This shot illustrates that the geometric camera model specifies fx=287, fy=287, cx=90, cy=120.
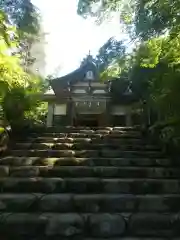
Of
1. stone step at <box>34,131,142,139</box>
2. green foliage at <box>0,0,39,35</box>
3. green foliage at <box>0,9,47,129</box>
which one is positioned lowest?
stone step at <box>34,131,142,139</box>

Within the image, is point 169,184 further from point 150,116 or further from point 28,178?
point 150,116

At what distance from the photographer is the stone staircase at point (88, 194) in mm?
2604

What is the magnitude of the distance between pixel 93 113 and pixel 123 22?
27.8ft

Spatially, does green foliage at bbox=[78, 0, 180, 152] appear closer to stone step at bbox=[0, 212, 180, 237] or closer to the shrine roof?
stone step at bbox=[0, 212, 180, 237]

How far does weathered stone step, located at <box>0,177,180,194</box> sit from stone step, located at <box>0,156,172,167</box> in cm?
65

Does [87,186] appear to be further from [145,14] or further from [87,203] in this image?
[145,14]

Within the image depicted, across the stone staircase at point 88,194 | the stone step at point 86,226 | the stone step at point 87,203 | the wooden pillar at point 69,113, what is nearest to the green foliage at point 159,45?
the stone staircase at point 88,194

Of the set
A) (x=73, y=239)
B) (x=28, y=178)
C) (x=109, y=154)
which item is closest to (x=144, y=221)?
(x=73, y=239)

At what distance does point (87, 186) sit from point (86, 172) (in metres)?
0.39

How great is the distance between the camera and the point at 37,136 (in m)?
5.99

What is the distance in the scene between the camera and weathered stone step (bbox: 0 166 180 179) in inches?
143

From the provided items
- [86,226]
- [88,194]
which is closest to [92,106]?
[88,194]

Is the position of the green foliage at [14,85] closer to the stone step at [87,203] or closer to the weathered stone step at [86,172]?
the weathered stone step at [86,172]

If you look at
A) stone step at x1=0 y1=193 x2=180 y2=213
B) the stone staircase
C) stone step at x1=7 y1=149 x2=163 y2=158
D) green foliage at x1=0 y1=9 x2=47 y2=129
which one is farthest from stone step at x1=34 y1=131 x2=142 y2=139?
stone step at x1=0 y1=193 x2=180 y2=213
